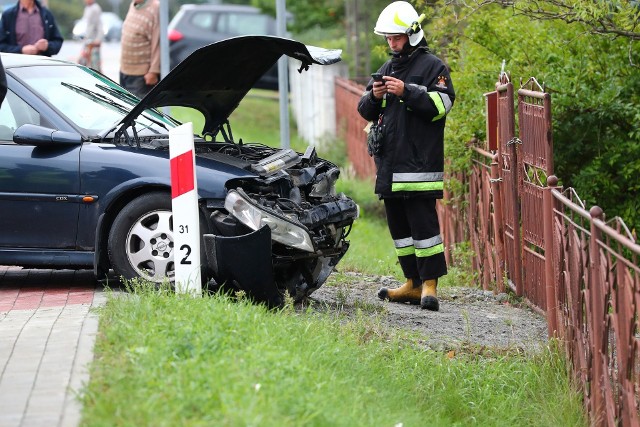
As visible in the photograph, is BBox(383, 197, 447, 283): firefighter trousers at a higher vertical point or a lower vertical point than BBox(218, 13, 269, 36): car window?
Answer: lower

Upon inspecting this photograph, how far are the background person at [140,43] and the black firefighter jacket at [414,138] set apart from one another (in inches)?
236

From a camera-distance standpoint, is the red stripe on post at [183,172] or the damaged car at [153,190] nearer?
the red stripe on post at [183,172]

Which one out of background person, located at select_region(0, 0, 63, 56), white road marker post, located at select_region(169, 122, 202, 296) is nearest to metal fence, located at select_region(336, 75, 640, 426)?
white road marker post, located at select_region(169, 122, 202, 296)

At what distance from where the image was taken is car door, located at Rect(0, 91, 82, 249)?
827 centimetres

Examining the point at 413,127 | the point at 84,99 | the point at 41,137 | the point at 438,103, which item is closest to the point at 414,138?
the point at 413,127

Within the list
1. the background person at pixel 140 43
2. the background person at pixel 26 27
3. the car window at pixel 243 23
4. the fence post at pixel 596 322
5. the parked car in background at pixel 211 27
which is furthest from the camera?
the car window at pixel 243 23

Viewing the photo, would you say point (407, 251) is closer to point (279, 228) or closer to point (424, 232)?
point (424, 232)

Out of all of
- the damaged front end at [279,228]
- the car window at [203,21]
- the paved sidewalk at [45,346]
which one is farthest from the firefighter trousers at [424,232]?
the car window at [203,21]

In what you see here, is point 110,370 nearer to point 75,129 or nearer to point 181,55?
point 75,129

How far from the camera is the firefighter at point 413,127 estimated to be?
28.1 ft

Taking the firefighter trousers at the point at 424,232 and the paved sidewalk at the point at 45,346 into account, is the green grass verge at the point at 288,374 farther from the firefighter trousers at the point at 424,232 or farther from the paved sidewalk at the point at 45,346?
the firefighter trousers at the point at 424,232

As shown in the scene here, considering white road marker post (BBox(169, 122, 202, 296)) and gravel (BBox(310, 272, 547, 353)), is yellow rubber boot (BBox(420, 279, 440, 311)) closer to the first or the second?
gravel (BBox(310, 272, 547, 353))

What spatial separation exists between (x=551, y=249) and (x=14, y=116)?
3.75 metres

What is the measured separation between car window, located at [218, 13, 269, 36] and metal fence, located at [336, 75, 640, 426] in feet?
55.8
